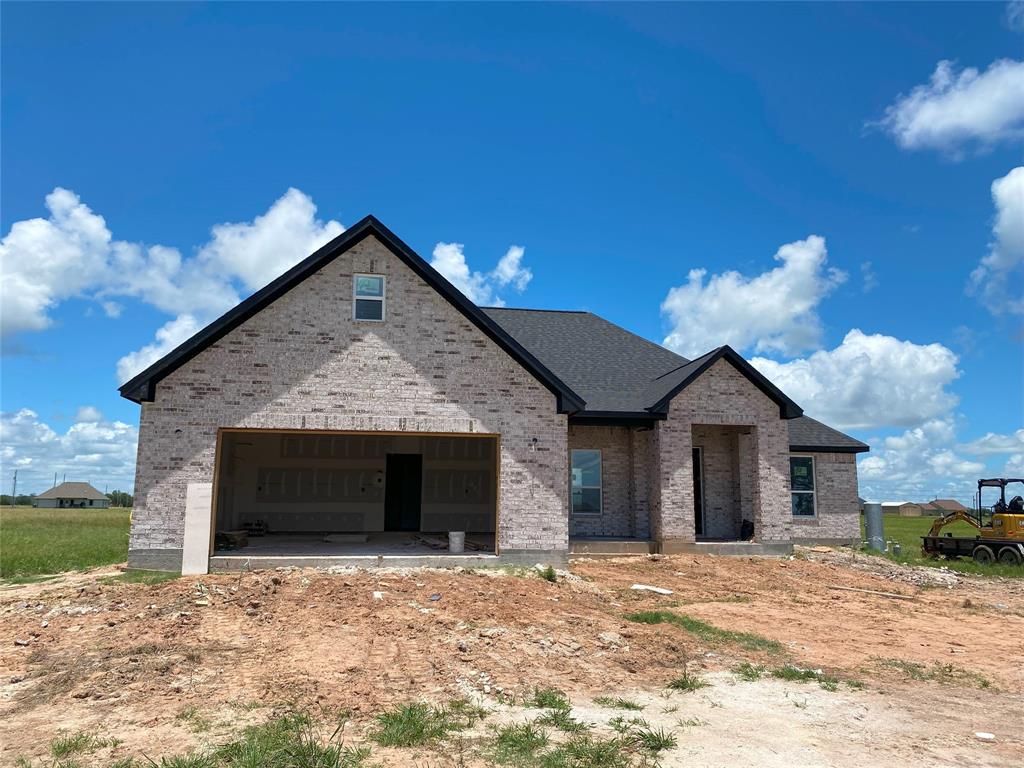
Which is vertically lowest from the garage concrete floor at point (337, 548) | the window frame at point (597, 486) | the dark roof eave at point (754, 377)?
the garage concrete floor at point (337, 548)

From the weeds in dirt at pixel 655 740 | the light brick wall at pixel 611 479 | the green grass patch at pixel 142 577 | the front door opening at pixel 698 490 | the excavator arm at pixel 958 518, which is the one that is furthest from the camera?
the excavator arm at pixel 958 518

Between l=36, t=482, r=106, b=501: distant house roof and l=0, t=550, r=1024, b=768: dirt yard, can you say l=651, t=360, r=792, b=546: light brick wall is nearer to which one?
l=0, t=550, r=1024, b=768: dirt yard

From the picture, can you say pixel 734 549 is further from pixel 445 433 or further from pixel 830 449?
pixel 445 433

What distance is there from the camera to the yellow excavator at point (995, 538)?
19188mm

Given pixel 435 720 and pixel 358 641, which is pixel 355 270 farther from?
pixel 435 720

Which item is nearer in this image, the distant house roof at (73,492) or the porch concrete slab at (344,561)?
the porch concrete slab at (344,561)

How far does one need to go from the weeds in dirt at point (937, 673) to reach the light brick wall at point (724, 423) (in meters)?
8.60

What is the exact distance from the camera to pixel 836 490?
72.9ft

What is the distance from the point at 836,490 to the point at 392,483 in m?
14.3

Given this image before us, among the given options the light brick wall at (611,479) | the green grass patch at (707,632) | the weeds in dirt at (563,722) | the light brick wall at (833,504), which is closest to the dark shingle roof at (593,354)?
the light brick wall at (611,479)

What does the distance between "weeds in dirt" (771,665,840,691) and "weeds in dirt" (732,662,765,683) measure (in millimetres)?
167

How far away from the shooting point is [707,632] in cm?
1025

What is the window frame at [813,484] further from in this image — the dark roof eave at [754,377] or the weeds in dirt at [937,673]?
the weeds in dirt at [937,673]

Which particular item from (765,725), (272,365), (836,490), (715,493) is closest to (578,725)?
(765,725)
